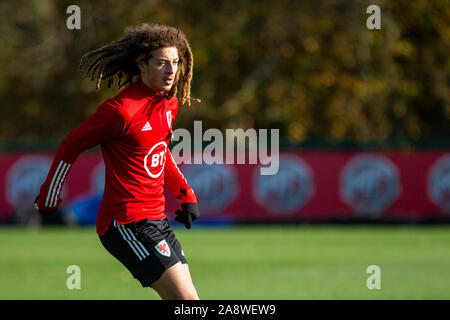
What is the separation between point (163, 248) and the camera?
5676 mm

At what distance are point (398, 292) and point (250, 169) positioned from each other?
12.4 metres

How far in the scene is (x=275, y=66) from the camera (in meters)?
27.7

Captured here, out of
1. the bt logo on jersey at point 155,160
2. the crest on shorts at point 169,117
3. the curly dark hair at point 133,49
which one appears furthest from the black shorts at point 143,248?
the curly dark hair at point 133,49

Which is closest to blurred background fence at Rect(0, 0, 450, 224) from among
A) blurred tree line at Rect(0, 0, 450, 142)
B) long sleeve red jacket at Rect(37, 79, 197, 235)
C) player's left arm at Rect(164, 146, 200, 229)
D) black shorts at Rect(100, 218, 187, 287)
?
blurred tree line at Rect(0, 0, 450, 142)

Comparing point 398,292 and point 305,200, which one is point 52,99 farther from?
point 398,292

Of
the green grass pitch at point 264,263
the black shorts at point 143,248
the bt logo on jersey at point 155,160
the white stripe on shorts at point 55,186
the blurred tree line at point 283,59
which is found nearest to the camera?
the white stripe on shorts at point 55,186

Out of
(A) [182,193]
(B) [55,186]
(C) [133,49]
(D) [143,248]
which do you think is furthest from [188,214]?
(C) [133,49]

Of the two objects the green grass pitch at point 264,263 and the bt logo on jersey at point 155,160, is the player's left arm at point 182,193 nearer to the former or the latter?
the bt logo on jersey at point 155,160

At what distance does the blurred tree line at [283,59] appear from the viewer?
26359mm

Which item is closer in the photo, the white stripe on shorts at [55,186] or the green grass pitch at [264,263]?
the white stripe on shorts at [55,186]

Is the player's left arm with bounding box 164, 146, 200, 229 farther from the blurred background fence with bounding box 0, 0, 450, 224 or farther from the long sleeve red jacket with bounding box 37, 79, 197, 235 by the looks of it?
the blurred background fence with bounding box 0, 0, 450, 224

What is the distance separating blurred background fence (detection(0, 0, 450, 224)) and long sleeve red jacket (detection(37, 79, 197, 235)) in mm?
15868

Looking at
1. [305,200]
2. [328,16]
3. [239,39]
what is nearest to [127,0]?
[239,39]

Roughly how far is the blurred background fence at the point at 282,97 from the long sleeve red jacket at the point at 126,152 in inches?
625
